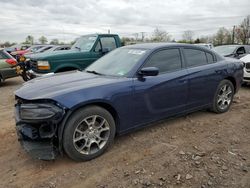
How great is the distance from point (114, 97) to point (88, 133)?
62 cm

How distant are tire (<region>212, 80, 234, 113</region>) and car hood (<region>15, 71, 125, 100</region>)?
8.16ft

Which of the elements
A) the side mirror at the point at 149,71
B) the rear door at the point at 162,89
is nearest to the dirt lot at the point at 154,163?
the rear door at the point at 162,89

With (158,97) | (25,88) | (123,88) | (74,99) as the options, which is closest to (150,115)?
(158,97)

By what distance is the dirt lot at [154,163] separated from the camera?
288cm

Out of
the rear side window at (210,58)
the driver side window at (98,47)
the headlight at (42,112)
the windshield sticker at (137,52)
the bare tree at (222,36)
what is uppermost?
the bare tree at (222,36)

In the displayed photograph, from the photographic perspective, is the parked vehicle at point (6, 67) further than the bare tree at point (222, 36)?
No

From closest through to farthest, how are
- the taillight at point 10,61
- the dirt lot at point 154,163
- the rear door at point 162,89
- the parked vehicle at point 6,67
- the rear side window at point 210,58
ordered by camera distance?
1. the dirt lot at point 154,163
2. the rear door at point 162,89
3. the rear side window at point 210,58
4. the parked vehicle at point 6,67
5. the taillight at point 10,61

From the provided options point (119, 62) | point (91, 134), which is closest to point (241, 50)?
point (119, 62)

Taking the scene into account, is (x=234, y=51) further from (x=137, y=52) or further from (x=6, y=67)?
(x=6, y=67)

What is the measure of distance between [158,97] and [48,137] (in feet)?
6.01

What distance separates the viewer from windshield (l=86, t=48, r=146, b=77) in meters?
3.92

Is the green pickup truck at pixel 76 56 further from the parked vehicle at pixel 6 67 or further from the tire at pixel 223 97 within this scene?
the tire at pixel 223 97

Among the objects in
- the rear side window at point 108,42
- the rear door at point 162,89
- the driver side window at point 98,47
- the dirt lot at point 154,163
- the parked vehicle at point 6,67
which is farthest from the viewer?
the parked vehicle at point 6,67

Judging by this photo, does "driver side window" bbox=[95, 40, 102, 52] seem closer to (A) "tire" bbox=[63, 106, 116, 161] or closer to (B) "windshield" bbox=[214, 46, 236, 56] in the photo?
(A) "tire" bbox=[63, 106, 116, 161]
